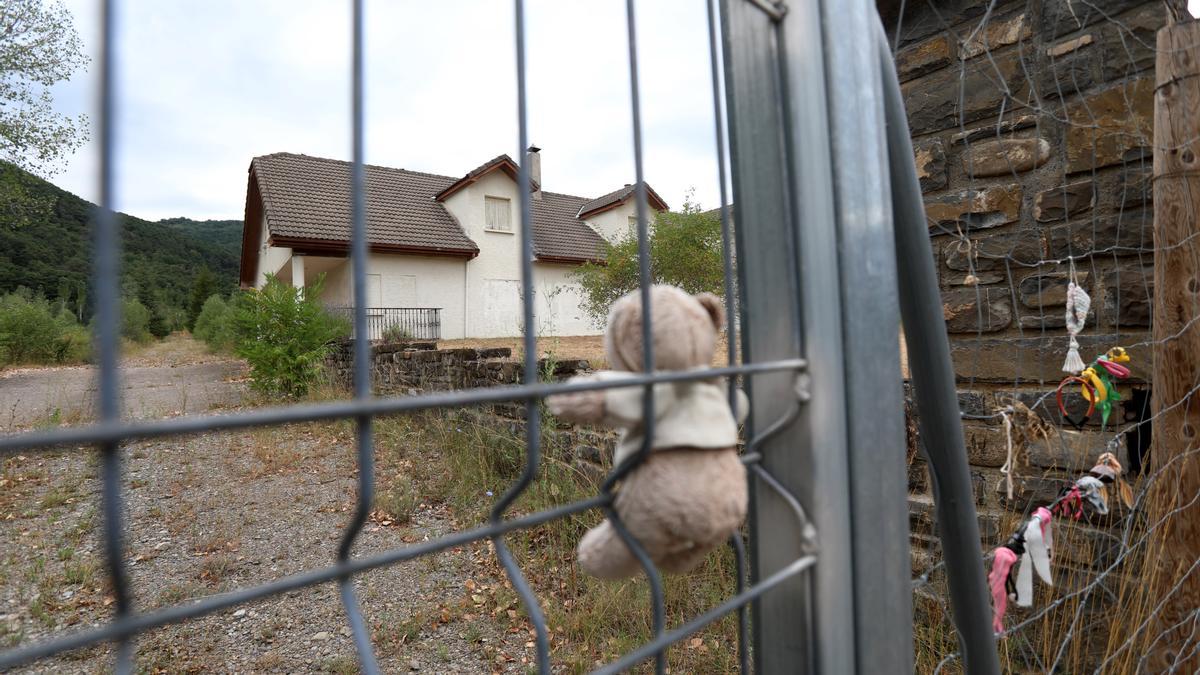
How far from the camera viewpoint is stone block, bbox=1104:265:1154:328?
1685mm

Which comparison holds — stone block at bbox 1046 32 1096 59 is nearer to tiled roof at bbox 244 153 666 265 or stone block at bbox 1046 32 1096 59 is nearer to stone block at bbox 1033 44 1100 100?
stone block at bbox 1033 44 1100 100

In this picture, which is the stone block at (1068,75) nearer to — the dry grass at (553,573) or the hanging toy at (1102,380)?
the hanging toy at (1102,380)

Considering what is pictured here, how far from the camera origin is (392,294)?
11.0 meters

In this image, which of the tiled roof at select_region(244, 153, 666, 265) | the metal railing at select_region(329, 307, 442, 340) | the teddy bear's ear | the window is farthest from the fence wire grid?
the window

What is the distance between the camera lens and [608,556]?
463 millimetres

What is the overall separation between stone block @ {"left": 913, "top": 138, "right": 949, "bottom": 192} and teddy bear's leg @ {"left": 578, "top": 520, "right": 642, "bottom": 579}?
6.92 ft

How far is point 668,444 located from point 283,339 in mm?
7010

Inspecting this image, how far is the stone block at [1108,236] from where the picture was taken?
1697 mm

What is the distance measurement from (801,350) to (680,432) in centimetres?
16

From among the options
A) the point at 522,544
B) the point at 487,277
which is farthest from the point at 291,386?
the point at 487,277

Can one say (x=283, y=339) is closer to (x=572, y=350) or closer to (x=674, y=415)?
(x=572, y=350)

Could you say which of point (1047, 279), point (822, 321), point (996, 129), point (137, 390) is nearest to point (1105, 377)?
point (1047, 279)

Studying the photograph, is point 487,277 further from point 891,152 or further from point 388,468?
point 891,152

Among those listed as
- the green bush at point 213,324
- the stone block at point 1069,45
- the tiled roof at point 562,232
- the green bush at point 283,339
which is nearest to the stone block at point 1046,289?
the stone block at point 1069,45
